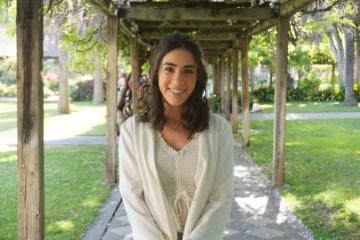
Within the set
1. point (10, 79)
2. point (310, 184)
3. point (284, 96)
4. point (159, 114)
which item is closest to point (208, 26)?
point (284, 96)

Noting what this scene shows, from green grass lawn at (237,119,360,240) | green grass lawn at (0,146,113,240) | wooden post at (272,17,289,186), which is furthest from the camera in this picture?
wooden post at (272,17,289,186)

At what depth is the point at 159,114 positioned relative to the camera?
2070 mm

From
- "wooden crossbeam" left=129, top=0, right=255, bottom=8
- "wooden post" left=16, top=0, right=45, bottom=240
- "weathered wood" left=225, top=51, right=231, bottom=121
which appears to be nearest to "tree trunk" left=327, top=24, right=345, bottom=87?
"weathered wood" left=225, top=51, right=231, bottom=121

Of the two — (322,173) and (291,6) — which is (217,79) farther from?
(291,6)

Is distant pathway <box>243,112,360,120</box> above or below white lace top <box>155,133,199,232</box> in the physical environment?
below

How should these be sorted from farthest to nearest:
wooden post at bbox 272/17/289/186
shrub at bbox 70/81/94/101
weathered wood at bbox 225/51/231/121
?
shrub at bbox 70/81/94/101, weathered wood at bbox 225/51/231/121, wooden post at bbox 272/17/289/186

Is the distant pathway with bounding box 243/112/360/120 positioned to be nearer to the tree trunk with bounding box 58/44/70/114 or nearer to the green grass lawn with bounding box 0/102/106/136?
the green grass lawn with bounding box 0/102/106/136

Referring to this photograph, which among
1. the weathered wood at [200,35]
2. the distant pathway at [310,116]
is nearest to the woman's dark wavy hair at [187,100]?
the weathered wood at [200,35]

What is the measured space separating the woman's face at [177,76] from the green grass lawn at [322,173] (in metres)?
2.81

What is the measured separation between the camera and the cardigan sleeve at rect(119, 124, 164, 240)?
6.51ft

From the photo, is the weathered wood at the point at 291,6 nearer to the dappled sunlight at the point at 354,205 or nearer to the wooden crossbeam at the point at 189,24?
the wooden crossbeam at the point at 189,24

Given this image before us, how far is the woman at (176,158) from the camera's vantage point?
78.1 inches

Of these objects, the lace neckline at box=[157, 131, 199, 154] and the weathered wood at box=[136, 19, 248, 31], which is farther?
the weathered wood at box=[136, 19, 248, 31]

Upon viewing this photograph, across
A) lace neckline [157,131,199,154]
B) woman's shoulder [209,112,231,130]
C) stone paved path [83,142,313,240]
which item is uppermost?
woman's shoulder [209,112,231,130]
